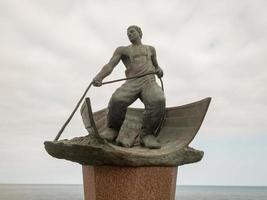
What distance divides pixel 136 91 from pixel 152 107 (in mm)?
371

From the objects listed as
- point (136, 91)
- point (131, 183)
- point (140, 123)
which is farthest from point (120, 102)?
point (131, 183)

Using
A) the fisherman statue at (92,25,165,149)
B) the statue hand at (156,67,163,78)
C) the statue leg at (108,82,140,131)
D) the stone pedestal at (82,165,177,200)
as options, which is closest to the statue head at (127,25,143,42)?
the fisherman statue at (92,25,165,149)

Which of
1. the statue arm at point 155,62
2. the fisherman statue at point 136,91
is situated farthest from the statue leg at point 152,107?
the statue arm at point 155,62

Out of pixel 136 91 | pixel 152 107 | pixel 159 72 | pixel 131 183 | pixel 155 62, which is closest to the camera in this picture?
pixel 131 183

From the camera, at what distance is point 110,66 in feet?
22.2

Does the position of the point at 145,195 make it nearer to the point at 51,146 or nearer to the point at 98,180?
the point at 98,180

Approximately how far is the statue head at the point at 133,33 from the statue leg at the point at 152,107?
812 mm

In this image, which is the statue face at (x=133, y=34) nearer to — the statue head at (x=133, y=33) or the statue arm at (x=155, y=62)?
the statue head at (x=133, y=33)

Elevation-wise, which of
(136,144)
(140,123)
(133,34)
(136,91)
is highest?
(133,34)

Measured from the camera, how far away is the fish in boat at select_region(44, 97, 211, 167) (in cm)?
571

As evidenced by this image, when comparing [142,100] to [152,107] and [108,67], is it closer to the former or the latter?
[152,107]

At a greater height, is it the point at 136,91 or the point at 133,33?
the point at 133,33

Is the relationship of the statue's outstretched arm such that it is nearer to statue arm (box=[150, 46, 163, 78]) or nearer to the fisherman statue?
the fisherman statue

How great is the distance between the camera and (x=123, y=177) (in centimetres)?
598
